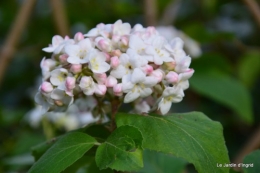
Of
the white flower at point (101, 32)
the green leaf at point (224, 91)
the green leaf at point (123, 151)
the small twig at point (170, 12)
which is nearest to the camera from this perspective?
the green leaf at point (123, 151)

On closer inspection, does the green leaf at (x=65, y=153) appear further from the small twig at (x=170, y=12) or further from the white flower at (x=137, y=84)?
the small twig at (x=170, y=12)

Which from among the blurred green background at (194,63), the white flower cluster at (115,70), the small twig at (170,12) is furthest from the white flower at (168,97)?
the small twig at (170,12)

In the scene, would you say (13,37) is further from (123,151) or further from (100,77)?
(123,151)

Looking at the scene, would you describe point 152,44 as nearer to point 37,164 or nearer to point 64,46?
point 64,46

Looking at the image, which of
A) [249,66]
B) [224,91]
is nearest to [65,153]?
[224,91]

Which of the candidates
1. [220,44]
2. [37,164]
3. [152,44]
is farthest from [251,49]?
[37,164]

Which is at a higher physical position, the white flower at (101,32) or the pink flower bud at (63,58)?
the white flower at (101,32)
